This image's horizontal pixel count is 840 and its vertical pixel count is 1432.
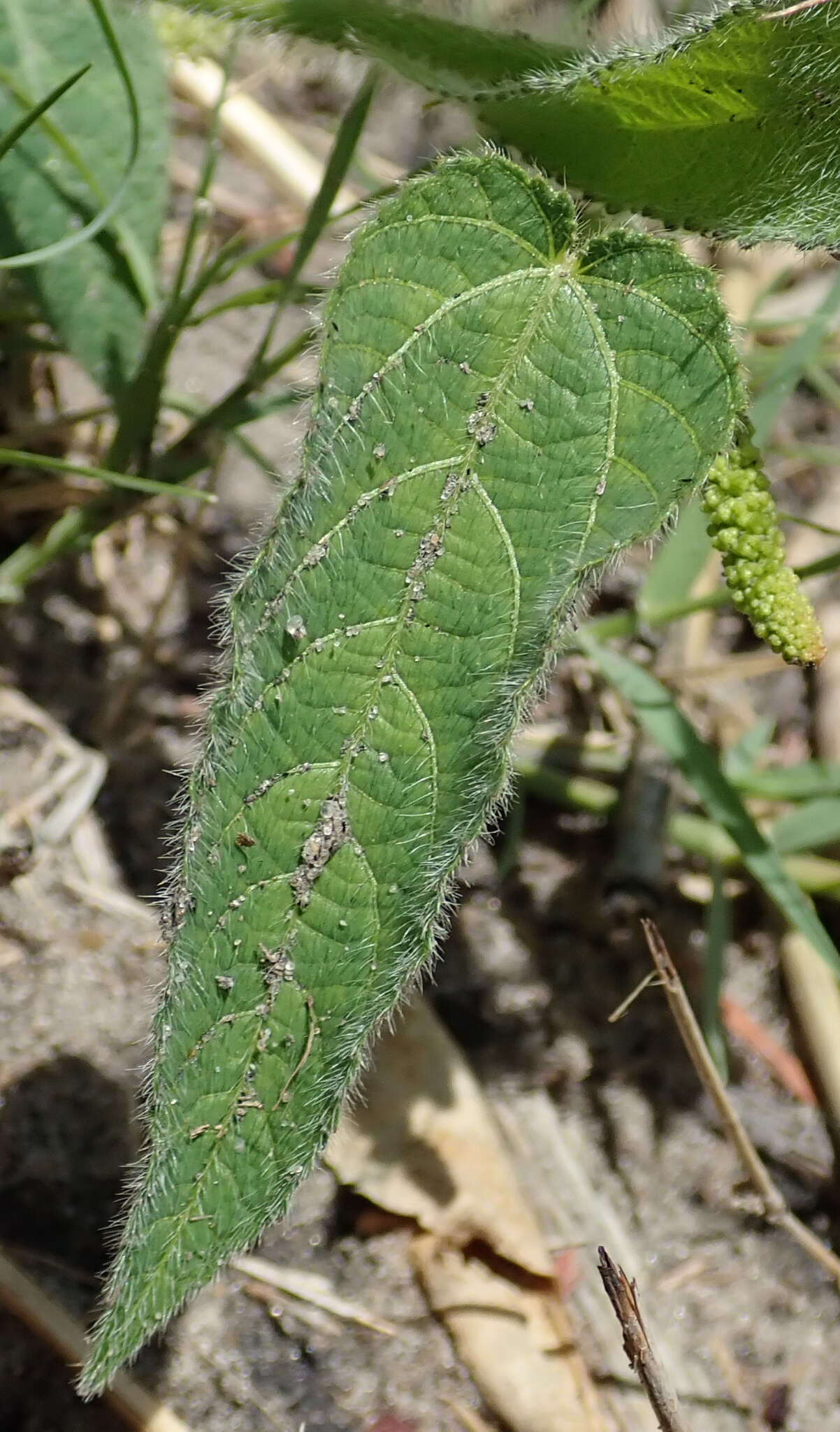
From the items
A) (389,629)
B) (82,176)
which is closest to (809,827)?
(389,629)

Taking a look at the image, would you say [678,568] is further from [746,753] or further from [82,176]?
[82,176]

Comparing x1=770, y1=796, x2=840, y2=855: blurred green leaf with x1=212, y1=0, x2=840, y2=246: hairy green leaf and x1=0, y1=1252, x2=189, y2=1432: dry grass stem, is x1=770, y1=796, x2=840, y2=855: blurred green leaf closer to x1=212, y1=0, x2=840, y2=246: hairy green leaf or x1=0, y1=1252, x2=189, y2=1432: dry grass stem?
x1=212, y1=0, x2=840, y2=246: hairy green leaf

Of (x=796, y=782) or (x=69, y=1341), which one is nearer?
(x=69, y=1341)

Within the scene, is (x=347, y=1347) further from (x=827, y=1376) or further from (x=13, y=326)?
(x=13, y=326)

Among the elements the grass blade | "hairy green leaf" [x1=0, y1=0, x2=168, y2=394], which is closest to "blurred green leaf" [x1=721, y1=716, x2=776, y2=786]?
the grass blade

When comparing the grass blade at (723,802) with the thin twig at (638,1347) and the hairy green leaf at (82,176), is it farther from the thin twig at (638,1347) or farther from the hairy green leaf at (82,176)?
the hairy green leaf at (82,176)

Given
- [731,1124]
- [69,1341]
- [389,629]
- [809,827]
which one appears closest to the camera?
[389,629]

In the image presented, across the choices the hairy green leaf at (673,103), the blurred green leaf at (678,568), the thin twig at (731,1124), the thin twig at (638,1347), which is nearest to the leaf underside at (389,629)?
the hairy green leaf at (673,103)
